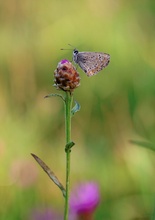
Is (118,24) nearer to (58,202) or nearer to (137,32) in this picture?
(137,32)

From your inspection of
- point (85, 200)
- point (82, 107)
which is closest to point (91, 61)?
point (85, 200)

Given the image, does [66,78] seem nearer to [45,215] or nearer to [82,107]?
[45,215]

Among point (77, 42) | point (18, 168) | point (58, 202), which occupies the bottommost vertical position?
point (58, 202)

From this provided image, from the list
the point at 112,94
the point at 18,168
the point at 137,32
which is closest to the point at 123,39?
the point at 137,32

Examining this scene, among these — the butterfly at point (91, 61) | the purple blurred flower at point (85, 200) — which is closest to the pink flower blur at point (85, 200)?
the purple blurred flower at point (85, 200)

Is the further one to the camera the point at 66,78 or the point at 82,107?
the point at 82,107
